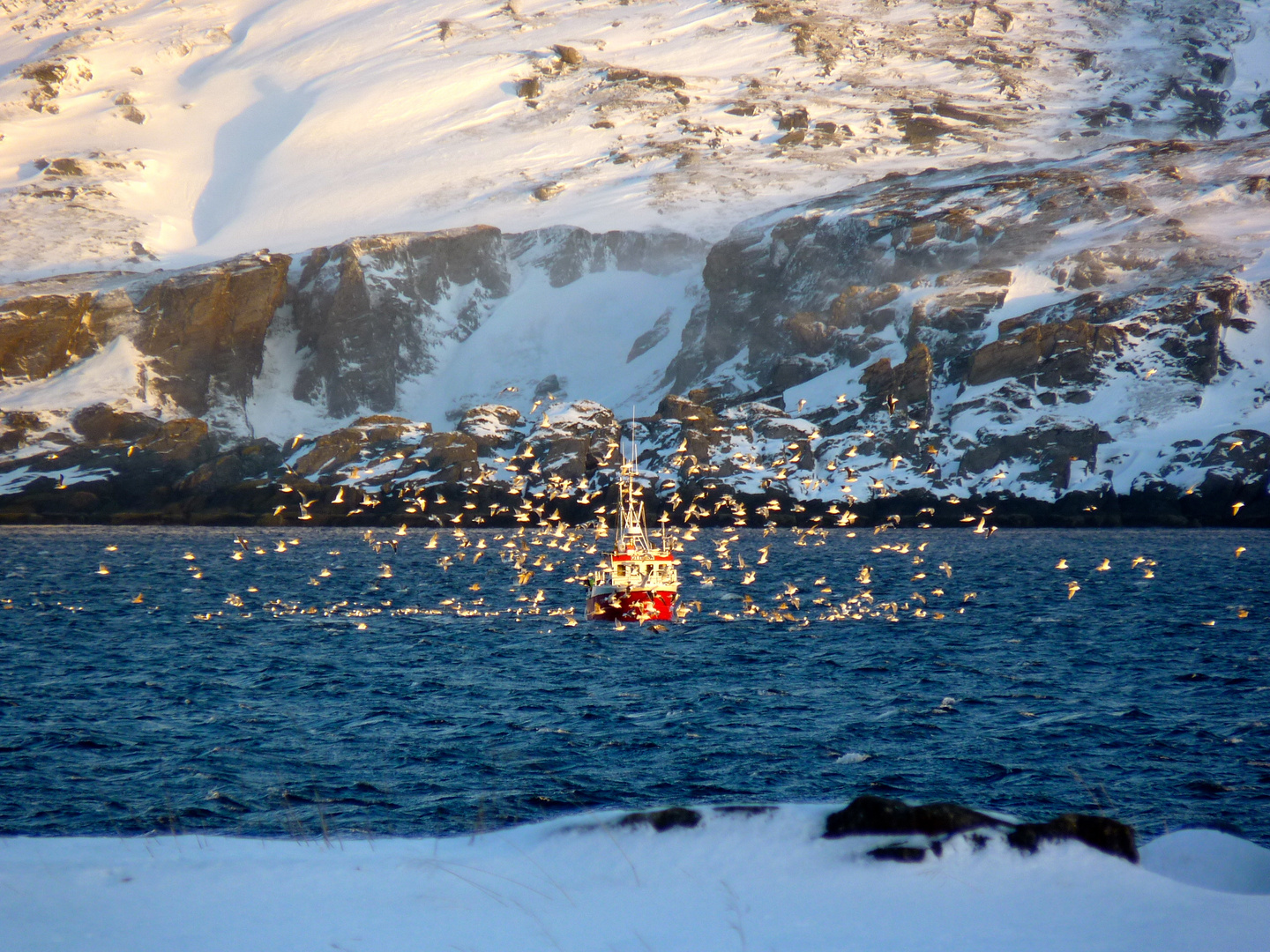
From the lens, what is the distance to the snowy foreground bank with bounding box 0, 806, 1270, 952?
990 cm

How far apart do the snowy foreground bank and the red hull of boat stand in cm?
4531

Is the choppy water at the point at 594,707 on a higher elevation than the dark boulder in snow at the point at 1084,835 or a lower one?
lower

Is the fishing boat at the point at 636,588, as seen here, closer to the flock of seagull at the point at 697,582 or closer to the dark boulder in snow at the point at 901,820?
the flock of seagull at the point at 697,582

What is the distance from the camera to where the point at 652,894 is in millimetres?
10875

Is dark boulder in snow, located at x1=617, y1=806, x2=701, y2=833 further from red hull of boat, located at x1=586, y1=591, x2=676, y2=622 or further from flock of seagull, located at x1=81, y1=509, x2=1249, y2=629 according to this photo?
flock of seagull, located at x1=81, y1=509, x2=1249, y2=629

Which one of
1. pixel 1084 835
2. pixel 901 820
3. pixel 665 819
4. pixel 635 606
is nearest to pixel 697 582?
pixel 635 606

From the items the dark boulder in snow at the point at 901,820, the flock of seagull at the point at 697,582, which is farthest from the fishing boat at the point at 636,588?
the dark boulder in snow at the point at 901,820

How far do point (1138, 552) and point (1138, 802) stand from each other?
99121mm

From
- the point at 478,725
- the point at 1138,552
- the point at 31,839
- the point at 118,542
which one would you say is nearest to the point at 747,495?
the point at 1138,552

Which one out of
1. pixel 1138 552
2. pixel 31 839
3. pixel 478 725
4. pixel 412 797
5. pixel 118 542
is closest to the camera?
pixel 31 839

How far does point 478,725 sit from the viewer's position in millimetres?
32125

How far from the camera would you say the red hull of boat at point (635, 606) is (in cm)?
5762

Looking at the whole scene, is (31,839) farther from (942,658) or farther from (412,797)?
(942,658)

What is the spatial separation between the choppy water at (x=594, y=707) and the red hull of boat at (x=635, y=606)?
182 centimetres
